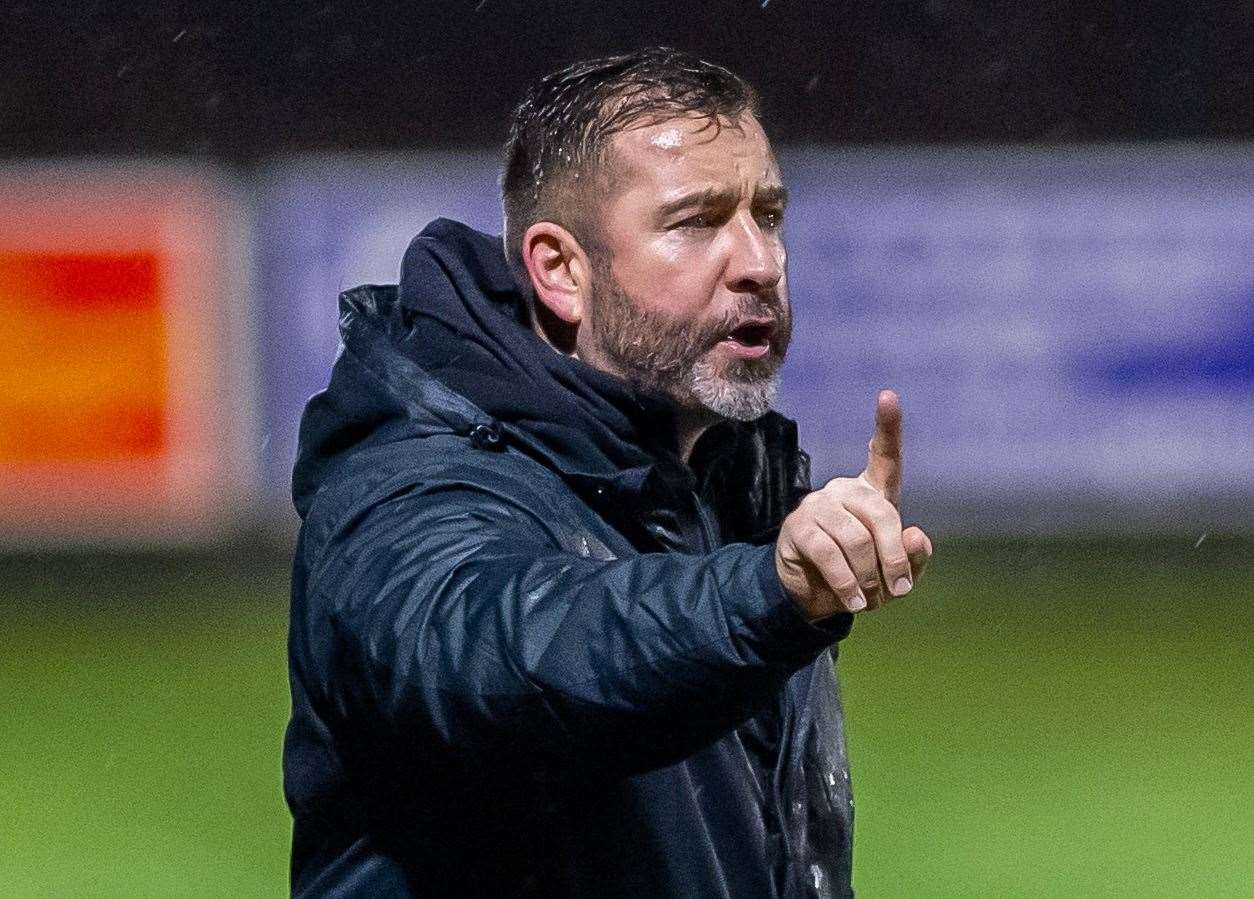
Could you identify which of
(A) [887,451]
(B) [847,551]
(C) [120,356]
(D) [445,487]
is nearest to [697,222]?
(D) [445,487]

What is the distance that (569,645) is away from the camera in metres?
1.84

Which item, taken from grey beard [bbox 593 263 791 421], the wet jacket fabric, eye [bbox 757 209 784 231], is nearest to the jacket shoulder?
the wet jacket fabric

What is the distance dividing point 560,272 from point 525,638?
771 mm

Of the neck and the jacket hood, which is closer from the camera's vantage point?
the jacket hood

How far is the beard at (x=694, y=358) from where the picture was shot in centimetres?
242

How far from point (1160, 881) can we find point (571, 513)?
344 cm

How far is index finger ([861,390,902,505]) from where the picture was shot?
6.04ft

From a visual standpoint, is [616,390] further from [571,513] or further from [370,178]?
[370,178]

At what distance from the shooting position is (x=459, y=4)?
8312 millimetres

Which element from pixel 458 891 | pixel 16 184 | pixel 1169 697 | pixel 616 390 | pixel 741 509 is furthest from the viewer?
pixel 16 184

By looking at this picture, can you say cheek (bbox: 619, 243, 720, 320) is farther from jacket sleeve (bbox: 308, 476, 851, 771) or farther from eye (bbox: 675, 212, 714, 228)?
jacket sleeve (bbox: 308, 476, 851, 771)

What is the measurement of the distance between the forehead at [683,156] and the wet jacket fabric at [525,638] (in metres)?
0.20

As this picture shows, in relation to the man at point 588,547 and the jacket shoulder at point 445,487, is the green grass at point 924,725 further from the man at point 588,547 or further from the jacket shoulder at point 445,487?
the jacket shoulder at point 445,487

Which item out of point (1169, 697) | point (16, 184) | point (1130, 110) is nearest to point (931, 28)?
point (1130, 110)
